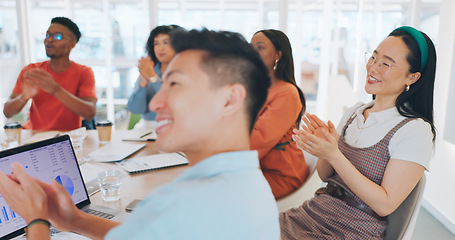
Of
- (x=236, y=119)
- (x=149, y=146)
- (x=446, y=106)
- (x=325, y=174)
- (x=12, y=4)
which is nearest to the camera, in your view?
(x=236, y=119)

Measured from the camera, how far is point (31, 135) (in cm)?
236

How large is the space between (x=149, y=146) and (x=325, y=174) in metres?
1.03

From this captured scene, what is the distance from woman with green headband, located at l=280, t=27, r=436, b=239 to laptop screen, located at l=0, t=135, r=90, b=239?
83 cm

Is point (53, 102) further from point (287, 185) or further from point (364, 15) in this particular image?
point (364, 15)

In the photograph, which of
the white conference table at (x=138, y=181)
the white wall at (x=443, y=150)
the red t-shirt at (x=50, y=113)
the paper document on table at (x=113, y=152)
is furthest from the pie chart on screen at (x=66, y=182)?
the white wall at (x=443, y=150)

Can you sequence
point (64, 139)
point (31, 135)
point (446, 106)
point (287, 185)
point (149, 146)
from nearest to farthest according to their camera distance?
point (64, 139)
point (287, 185)
point (149, 146)
point (31, 135)
point (446, 106)

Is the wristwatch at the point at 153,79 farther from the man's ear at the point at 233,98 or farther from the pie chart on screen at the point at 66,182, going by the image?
the man's ear at the point at 233,98

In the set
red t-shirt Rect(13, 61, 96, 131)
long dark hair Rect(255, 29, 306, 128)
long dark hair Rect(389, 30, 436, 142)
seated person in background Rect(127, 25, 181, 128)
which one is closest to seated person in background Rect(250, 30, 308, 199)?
long dark hair Rect(255, 29, 306, 128)

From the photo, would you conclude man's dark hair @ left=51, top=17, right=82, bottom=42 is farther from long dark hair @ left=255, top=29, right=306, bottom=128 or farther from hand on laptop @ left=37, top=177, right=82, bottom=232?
hand on laptop @ left=37, top=177, right=82, bottom=232

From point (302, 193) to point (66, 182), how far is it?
1150 mm

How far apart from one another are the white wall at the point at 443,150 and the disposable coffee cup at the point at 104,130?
2554 mm

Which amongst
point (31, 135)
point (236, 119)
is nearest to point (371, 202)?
point (236, 119)

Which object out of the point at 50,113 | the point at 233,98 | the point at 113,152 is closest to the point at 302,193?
the point at 113,152

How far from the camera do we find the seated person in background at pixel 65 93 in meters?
2.64
